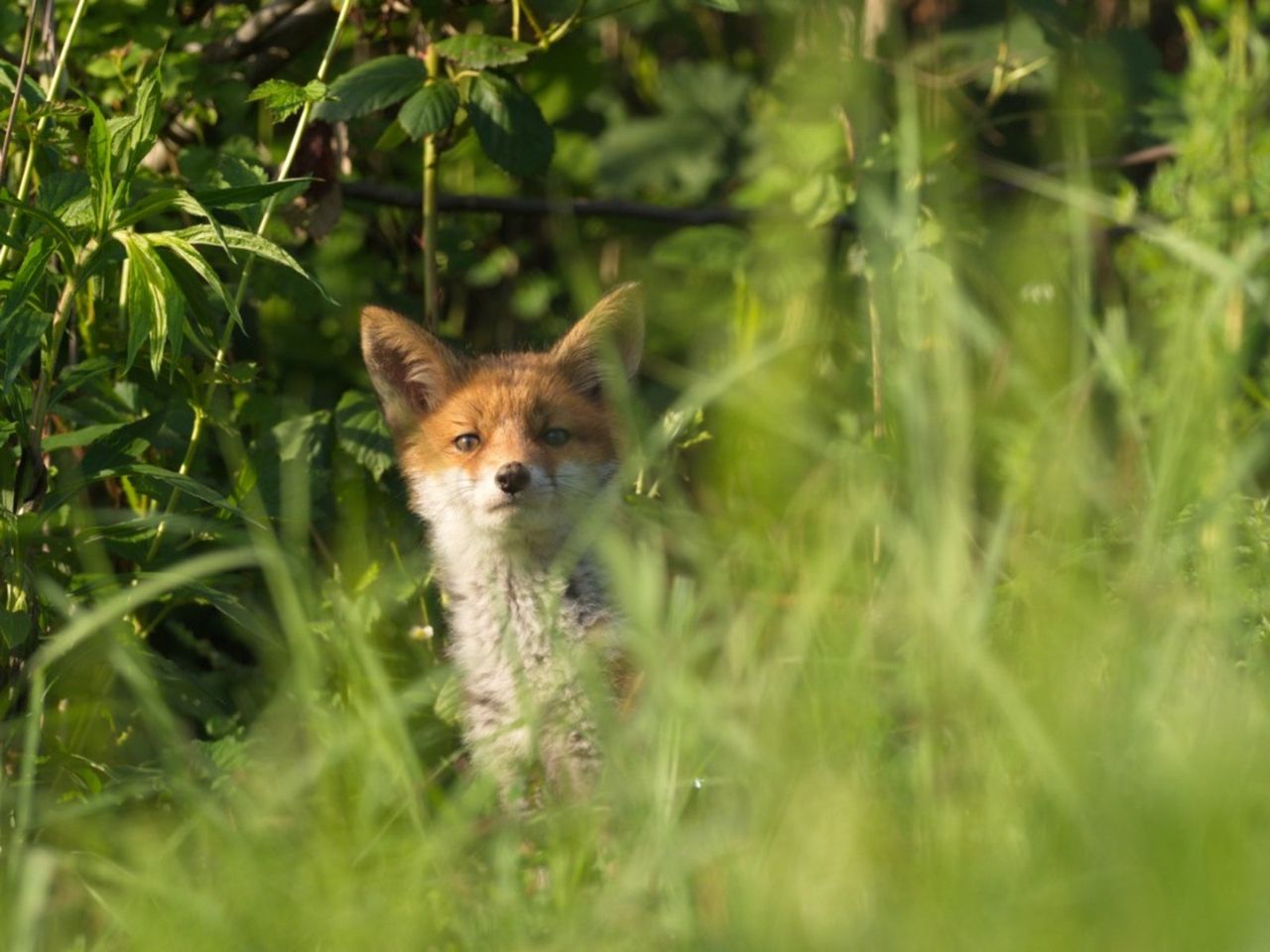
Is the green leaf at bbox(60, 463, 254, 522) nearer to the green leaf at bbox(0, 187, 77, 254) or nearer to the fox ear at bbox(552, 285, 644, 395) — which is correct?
the green leaf at bbox(0, 187, 77, 254)

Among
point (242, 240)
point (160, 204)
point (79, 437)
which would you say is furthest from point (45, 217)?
point (79, 437)

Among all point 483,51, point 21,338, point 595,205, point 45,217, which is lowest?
point 21,338

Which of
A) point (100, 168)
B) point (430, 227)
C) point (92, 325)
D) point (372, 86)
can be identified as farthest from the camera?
point (430, 227)

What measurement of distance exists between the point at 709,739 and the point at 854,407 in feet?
8.45

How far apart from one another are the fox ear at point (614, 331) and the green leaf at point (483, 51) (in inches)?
24.9

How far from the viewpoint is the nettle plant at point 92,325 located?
3100mm

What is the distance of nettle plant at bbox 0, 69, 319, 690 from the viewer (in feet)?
10.2

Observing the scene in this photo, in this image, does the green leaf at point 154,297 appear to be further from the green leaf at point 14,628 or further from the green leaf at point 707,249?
the green leaf at point 707,249

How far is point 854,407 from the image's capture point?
198 inches

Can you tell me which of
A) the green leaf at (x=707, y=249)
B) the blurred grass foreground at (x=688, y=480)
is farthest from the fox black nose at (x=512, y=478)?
the green leaf at (x=707, y=249)

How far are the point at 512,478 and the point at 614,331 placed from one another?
526mm

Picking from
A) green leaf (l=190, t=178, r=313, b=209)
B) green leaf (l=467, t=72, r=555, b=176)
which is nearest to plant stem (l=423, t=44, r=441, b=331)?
green leaf (l=467, t=72, r=555, b=176)

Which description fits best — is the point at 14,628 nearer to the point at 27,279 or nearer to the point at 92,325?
the point at 27,279

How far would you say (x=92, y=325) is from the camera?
3.96 meters
